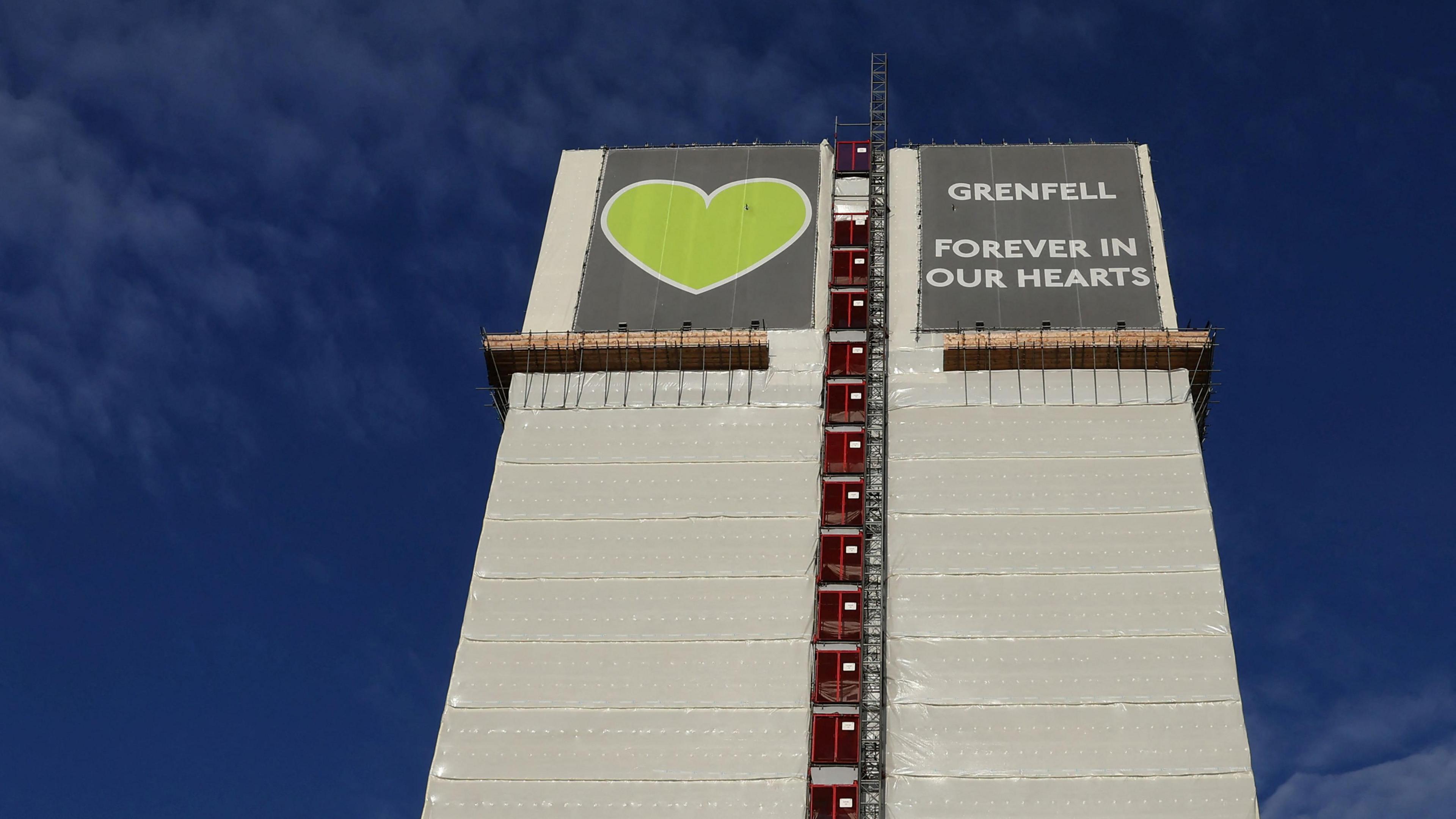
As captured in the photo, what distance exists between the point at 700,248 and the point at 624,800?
29433 millimetres

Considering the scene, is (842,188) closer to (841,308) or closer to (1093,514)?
(841,308)

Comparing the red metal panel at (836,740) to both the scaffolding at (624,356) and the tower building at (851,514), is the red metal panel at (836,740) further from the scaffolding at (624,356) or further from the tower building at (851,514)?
the scaffolding at (624,356)

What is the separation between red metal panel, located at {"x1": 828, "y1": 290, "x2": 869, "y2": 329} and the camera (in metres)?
71.8

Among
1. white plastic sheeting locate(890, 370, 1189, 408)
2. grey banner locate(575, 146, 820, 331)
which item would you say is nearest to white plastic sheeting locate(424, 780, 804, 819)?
white plastic sheeting locate(890, 370, 1189, 408)

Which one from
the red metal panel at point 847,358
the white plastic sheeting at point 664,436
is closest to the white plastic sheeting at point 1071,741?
the white plastic sheeting at point 664,436

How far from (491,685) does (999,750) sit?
1992 centimetres

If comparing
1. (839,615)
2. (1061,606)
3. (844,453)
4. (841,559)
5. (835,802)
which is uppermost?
(844,453)

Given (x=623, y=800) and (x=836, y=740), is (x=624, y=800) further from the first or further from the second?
(x=836, y=740)

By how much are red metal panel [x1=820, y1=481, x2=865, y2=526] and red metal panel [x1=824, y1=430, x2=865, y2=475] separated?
2.00 ft

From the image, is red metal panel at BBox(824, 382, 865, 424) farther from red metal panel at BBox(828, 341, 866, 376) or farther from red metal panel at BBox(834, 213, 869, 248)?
red metal panel at BBox(834, 213, 869, 248)

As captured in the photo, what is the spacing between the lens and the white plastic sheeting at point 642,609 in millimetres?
60469

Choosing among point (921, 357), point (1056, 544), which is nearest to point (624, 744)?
point (1056, 544)

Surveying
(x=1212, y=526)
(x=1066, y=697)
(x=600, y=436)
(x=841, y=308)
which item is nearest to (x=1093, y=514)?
(x=1212, y=526)

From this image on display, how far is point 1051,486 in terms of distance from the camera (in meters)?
63.2
